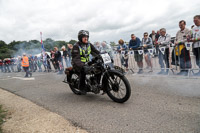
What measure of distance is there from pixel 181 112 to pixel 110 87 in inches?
63.5

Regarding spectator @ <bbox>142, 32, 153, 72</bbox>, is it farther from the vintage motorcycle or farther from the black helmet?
the black helmet

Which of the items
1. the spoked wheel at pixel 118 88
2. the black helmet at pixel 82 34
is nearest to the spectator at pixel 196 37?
the spoked wheel at pixel 118 88

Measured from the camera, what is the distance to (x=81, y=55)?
4188mm

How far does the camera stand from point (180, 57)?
19.6 ft

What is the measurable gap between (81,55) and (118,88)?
1.35 m

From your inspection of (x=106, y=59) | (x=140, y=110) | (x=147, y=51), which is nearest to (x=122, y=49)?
(x=147, y=51)

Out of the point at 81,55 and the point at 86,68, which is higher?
the point at 81,55

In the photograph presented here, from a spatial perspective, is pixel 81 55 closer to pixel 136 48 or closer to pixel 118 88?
pixel 118 88

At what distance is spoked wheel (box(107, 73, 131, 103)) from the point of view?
3.45 metres

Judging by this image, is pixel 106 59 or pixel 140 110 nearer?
pixel 140 110

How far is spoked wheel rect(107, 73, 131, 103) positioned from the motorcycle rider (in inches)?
26.4

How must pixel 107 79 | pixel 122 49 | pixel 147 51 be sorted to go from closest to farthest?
pixel 107 79
pixel 147 51
pixel 122 49

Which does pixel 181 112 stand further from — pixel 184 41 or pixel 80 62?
pixel 184 41

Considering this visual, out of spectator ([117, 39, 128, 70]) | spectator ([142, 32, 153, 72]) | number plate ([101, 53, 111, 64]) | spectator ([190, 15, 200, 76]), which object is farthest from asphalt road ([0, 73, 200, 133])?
spectator ([117, 39, 128, 70])
